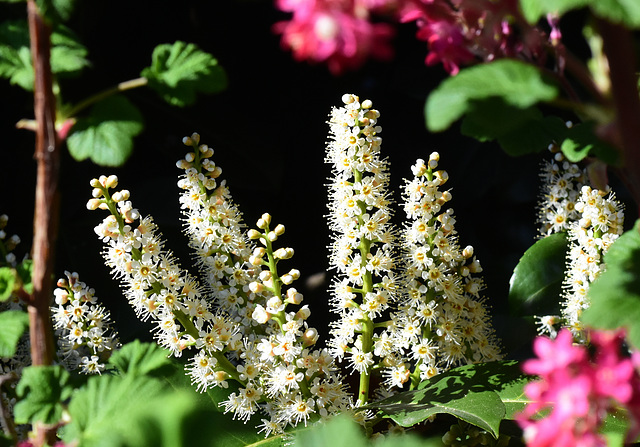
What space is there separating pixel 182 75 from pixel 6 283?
18cm

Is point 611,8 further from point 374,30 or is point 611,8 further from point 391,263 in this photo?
point 391,263

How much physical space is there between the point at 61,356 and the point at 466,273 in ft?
1.40

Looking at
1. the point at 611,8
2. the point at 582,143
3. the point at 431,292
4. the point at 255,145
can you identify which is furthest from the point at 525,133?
the point at 255,145

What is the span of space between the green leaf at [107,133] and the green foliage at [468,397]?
0.32m

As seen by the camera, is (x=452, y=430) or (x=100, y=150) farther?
(x=452, y=430)

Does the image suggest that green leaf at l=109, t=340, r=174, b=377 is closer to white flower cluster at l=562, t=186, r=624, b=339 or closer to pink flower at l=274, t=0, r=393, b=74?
pink flower at l=274, t=0, r=393, b=74

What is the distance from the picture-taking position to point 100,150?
36 cm

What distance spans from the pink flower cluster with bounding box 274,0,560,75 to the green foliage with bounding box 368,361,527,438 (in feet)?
1.00

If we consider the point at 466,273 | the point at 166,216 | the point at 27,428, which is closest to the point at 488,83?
the point at 466,273

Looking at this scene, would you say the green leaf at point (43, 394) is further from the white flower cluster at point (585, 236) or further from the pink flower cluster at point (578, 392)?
the white flower cluster at point (585, 236)

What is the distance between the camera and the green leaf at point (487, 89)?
0.29m

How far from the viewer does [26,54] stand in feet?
1.33

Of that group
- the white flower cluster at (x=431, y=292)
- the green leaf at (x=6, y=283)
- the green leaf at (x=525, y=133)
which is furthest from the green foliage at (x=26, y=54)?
the white flower cluster at (x=431, y=292)

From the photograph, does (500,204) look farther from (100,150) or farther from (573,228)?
(100,150)
